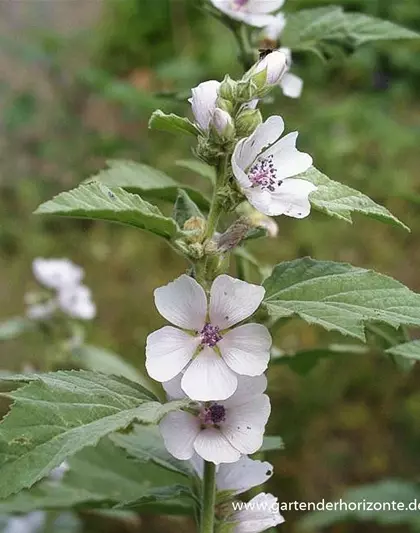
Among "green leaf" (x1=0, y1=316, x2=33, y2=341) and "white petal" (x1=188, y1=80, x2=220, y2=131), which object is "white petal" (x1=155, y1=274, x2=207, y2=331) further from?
"green leaf" (x1=0, y1=316, x2=33, y2=341)

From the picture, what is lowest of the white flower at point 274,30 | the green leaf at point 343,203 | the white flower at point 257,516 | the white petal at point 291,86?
the white flower at point 257,516

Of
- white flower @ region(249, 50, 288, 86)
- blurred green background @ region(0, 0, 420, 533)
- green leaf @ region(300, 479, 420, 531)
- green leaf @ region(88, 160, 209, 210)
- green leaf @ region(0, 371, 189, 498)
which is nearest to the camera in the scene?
green leaf @ region(0, 371, 189, 498)

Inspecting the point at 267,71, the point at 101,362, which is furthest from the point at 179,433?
the point at 101,362

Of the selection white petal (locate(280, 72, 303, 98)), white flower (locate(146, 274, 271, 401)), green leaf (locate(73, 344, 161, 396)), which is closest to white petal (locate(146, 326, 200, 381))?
white flower (locate(146, 274, 271, 401))

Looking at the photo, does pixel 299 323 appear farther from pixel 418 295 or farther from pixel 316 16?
pixel 418 295

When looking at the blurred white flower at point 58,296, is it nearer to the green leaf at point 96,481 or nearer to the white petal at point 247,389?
the green leaf at point 96,481

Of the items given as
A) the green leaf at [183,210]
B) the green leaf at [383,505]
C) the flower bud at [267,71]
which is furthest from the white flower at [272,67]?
the green leaf at [383,505]

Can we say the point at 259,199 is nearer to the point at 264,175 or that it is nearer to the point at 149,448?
the point at 264,175

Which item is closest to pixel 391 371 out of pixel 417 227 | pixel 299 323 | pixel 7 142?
pixel 299 323
